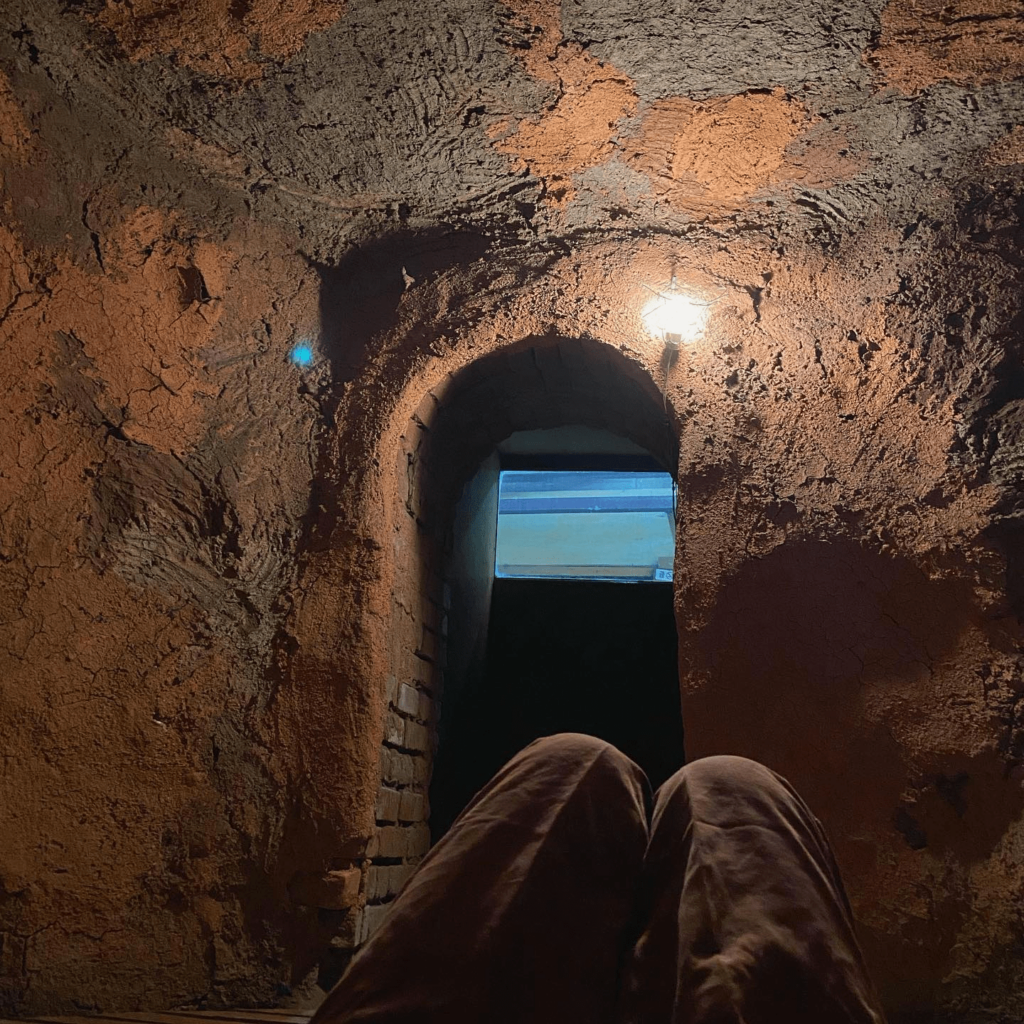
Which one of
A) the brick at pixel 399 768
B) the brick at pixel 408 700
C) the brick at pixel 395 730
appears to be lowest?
the brick at pixel 399 768

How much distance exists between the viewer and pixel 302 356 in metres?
2.49

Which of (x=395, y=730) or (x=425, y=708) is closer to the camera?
(x=395, y=730)

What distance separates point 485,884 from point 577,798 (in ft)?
0.40

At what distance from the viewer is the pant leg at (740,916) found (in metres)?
0.58

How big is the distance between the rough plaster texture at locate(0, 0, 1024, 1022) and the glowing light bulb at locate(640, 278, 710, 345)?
0.07 m

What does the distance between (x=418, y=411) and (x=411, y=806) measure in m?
1.18

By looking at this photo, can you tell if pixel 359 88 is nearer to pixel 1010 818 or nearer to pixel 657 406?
pixel 657 406

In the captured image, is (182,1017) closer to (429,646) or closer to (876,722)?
(429,646)

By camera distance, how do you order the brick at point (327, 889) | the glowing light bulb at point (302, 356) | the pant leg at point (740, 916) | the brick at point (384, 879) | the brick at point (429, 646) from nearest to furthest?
1. the pant leg at point (740, 916)
2. the brick at point (327, 889)
3. the brick at point (384, 879)
4. the glowing light bulb at point (302, 356)
5. the brick at point (429, 646)

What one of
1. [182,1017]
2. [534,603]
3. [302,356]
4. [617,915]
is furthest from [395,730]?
[534,603]

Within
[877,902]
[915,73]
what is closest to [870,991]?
[877,902]

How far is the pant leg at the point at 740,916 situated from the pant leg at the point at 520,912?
31 millimetres

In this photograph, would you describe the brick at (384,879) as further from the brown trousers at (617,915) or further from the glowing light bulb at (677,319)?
the glowing light bulb at (677,319)

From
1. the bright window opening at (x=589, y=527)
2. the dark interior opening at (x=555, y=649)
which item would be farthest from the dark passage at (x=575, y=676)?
the bright window opening at (x=589, y=527)
